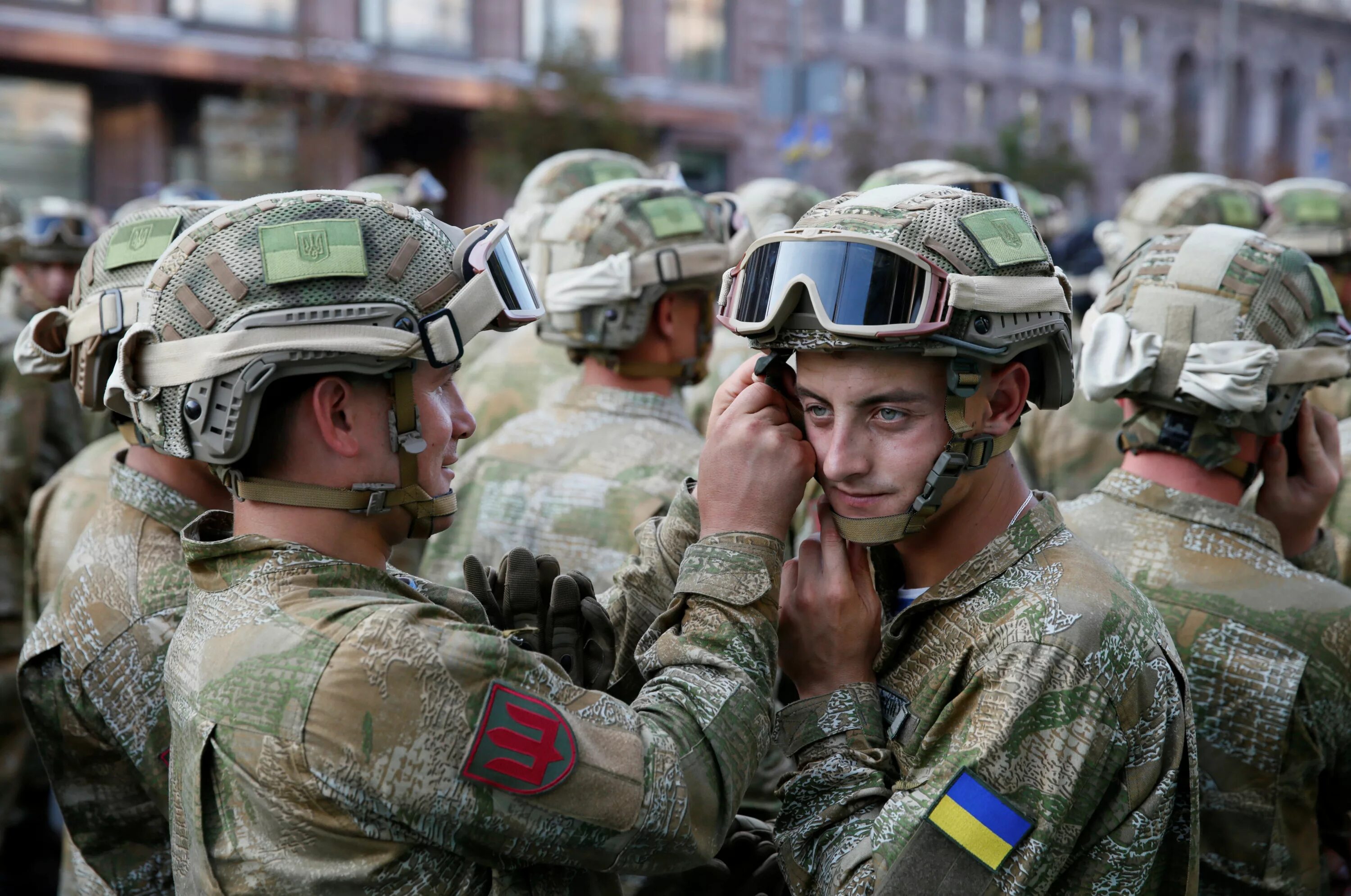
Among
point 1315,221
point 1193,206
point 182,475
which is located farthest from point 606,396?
point 1315,221

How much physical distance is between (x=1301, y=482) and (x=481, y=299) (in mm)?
2533

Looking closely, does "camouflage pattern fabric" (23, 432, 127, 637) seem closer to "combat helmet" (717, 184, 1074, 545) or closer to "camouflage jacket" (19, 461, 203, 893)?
"camouflage jacket" (19, 461, 203, 893)

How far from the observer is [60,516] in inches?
178

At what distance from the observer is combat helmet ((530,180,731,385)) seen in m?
4.81

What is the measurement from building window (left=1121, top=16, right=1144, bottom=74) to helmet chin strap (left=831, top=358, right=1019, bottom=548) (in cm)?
5552

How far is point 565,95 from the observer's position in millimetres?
28969

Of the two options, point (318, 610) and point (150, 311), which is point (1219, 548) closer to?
point (318, 610)

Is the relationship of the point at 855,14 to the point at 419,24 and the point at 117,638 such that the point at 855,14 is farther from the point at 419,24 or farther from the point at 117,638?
the point at 117,638

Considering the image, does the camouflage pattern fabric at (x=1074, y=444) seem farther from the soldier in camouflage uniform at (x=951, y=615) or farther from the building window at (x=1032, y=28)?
the building window at (x=1032, y=28)

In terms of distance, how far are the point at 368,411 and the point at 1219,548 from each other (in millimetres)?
2287

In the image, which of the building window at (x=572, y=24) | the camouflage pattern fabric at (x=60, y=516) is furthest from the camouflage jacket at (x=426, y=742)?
the building window at (x=572, y=24)

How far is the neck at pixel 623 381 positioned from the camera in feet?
15.9

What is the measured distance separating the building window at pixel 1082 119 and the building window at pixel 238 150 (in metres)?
34.1

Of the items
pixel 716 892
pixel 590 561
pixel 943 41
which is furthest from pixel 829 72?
pixel 943 41
